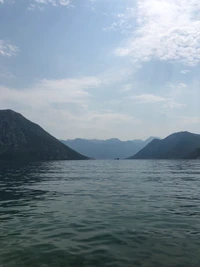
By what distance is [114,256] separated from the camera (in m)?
15.0

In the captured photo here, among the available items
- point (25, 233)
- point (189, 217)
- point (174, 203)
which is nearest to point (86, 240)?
point (25, 233)

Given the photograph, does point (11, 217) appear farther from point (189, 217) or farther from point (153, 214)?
point (189, 217)

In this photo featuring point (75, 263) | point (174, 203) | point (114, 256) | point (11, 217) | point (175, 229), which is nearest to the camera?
point (75, 263)

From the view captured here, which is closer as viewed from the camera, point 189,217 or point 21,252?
point 21,252

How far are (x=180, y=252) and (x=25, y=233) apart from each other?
11.6 metres

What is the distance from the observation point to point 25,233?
1972 centimetres

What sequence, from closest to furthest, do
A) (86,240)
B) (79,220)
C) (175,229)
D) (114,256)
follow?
(114,256) → (86,240) → (175,229) → (79,220)

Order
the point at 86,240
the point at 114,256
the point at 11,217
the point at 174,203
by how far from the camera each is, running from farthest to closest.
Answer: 1. the point at 174,203
2. the point at 11,217
3. the point at 86,240
4. the point at 114,256

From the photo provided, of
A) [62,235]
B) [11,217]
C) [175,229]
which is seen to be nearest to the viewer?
[62,235]

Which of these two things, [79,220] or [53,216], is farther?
[53,216]

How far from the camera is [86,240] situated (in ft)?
58.3

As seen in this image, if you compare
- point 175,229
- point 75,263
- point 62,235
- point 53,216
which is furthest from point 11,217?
point 175,229

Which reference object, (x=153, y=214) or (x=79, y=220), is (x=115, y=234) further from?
(x=153, y=214)

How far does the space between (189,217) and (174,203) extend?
25.8 ft
